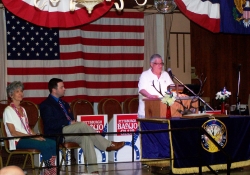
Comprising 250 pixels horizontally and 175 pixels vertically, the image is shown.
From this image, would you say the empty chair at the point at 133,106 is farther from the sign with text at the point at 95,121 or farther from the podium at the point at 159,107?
the podium at the point at 159,107

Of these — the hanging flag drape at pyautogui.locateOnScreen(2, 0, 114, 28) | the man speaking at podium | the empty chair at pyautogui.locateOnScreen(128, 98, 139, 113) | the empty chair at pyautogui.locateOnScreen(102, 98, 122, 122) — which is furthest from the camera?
the empty chair at pyautogui.locateOnScreen(128, 98, 139, 113)

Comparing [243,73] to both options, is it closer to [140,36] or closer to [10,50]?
[140,36]

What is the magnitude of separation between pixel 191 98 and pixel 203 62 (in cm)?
558

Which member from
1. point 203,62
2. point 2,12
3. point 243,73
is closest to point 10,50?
point 2,12

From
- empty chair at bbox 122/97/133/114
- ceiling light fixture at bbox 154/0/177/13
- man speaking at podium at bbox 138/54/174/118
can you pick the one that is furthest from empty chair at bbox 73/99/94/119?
ceiling light fixture at bbox 154/0/177/13

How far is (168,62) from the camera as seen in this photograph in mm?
12703

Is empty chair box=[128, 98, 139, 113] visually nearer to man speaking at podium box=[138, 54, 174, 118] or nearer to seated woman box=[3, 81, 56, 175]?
man speaking at podium box=[138, 54, 174, 118]

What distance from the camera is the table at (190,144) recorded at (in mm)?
7410

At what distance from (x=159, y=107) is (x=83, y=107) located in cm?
359

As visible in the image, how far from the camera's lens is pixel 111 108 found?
11219 millimetres

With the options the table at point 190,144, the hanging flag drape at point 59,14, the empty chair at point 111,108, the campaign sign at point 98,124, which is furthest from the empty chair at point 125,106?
the table at point 190,144

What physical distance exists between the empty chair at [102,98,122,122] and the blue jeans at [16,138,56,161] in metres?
3.79

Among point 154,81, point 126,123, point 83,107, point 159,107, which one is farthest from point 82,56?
point 159,107

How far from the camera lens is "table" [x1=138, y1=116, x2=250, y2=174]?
24.3ft
